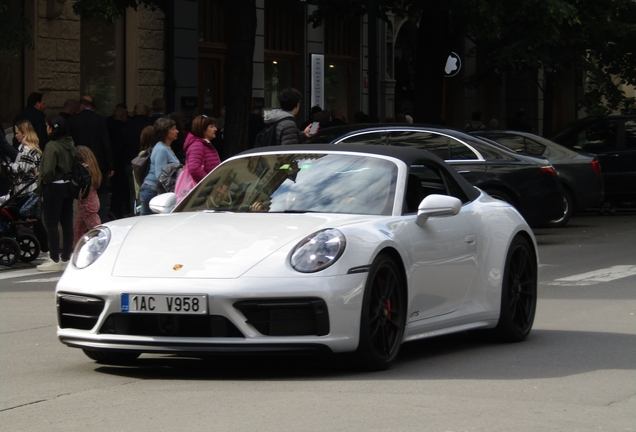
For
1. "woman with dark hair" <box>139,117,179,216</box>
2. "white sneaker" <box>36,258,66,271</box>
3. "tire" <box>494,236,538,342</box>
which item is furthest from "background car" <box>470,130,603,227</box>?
"tire" <box>494,236,538,342</box>

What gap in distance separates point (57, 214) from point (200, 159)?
202 centimetres

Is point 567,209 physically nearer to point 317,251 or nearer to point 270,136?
point 270,136

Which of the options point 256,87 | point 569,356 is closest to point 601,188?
point 256,87

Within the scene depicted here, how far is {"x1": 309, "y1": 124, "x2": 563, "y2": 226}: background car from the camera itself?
55.5ft

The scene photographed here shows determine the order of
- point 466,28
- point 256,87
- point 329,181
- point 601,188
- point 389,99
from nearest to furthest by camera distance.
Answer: point 329,181 → point 601,188 → point 466,28 → point 256,87 → point 389,99

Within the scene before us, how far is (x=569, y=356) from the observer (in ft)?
27.0

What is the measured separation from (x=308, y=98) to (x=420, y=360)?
2289cm

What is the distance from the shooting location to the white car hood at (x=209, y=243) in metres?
6.93

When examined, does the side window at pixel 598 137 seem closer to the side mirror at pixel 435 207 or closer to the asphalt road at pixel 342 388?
the asphalt road at pixel 342 388

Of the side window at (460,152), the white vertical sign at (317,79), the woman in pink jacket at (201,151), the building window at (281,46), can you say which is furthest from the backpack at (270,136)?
the building window at (281,46)

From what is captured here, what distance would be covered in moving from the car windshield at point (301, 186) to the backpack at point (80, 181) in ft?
20.9

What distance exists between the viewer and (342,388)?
22.1 feet

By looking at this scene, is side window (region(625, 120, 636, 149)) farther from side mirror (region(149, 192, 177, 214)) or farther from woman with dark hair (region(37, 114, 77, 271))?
side mirror (region(149, 192, 177, 214))

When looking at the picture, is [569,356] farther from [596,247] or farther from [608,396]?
[596,247]
